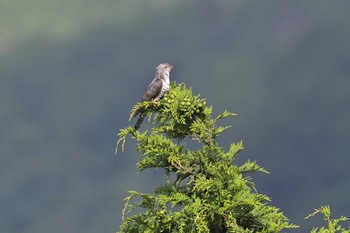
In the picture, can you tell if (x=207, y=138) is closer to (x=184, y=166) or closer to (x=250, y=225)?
(x=184, y=166)

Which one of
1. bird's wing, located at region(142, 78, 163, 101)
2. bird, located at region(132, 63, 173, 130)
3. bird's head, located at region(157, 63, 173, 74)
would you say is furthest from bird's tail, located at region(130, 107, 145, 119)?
bird's head, located at region(157, 63, 173, 74)

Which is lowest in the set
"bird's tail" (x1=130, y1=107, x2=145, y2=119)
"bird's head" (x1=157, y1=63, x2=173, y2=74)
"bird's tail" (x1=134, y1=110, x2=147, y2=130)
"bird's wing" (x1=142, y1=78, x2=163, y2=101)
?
"bird's tail" (x1=134, y1=110, x2=147, y2=130)

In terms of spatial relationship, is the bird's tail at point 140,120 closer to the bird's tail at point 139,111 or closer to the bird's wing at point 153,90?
the bird's tail at point 139,111

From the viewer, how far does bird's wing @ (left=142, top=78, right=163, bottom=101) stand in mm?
16116

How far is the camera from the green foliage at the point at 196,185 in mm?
12969

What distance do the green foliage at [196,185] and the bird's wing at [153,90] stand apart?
1326 mm

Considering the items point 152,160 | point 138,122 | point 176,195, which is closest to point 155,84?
point 138,122

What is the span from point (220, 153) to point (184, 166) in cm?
95

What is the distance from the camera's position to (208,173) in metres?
13.8

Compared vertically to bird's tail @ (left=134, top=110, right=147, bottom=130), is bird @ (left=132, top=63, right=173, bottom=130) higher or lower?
higher

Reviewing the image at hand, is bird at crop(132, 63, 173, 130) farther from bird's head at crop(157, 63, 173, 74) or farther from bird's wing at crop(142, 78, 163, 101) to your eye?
bird's head at crop(157, 63, 173, 74)

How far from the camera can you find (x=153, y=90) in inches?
639

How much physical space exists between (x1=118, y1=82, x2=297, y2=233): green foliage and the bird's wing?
1.33 meters

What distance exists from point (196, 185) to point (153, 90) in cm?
393
